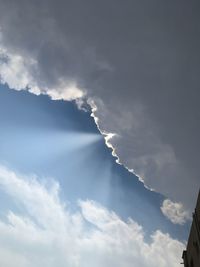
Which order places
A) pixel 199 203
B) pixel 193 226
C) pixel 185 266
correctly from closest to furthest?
pixel 199 203
pixel 193 226
pixel 185 266

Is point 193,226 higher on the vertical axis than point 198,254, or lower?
higher

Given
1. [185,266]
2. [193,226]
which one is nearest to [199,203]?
[193,226]

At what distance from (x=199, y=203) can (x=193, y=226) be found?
11.0ft

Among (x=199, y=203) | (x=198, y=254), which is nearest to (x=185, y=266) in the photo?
(x=198, y=254)

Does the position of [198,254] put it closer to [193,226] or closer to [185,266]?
[193,226]

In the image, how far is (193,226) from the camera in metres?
26.5

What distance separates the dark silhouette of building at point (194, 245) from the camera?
82.3 ft

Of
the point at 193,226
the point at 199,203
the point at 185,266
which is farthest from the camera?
the point at 185,266

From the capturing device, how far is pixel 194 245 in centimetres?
2622

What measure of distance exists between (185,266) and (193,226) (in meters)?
5.64

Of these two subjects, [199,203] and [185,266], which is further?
[185,266]

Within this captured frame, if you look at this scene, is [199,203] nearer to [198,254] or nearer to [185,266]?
[198,254]

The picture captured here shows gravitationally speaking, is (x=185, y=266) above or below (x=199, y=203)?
below

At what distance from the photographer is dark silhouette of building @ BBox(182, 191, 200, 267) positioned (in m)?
25.1
